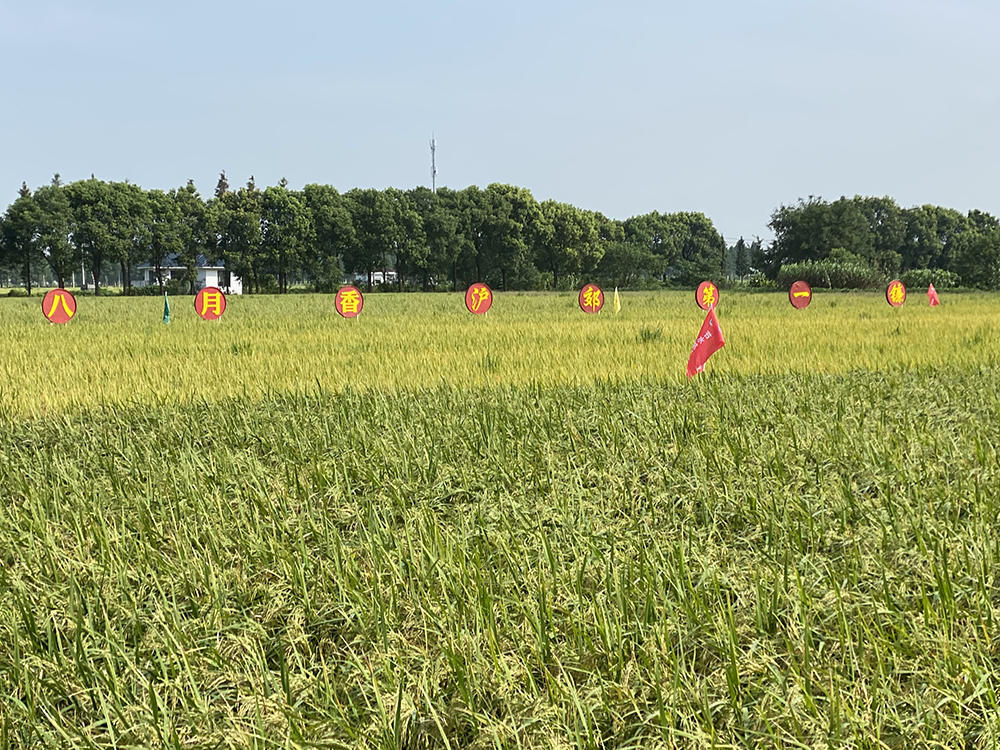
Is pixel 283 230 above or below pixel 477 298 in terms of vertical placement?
above

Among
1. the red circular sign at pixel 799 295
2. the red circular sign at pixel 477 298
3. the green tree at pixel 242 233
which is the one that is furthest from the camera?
the green tree at pixel 242 233

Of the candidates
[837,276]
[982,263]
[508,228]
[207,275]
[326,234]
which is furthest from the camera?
[207,275]

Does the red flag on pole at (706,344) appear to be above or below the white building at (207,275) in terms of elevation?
below

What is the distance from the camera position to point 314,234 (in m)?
55.5

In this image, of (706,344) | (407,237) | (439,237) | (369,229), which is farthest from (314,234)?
(706,344)

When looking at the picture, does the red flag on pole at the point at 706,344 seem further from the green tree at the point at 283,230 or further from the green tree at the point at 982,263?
the green tree at the point at 283,230

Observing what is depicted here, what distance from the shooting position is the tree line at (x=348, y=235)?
52.4m

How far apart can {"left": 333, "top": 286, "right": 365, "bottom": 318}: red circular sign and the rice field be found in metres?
11.1

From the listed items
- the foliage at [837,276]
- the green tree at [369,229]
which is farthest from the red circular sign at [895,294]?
the green tree at [369,229]

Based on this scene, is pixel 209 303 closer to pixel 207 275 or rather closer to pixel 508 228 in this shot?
pixel 508 228

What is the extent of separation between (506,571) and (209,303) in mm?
16560

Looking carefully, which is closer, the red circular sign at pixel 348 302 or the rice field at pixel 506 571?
the rice field at pixel 506 571

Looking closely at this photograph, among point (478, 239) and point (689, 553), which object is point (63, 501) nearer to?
point (689, 553)

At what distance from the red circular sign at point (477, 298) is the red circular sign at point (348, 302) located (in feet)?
8.86
